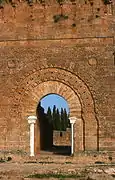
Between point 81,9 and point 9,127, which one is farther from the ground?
point 81,9

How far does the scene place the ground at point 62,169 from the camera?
1326 cm

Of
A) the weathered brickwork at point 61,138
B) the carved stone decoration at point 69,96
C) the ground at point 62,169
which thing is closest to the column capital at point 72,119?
the carved stone decoration at point 69,96

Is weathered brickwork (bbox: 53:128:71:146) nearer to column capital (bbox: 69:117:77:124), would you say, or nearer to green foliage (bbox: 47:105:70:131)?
green foliage (bbox: 47:105:70:131)

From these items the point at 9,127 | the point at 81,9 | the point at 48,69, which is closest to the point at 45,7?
the point at 81,9

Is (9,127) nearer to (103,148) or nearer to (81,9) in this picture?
(103,148)

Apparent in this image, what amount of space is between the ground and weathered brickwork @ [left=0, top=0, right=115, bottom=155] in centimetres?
56

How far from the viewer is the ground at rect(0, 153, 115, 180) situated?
43.5ft

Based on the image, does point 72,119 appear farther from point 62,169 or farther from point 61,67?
point 62,169

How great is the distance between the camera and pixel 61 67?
1845 centimetres

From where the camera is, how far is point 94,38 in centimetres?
1841

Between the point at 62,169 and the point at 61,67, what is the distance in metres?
5.39

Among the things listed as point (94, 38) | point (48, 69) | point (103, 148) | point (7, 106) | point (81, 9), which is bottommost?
point (103, 148)

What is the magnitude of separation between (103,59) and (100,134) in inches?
125

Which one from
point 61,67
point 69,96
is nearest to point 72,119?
point 69,96
